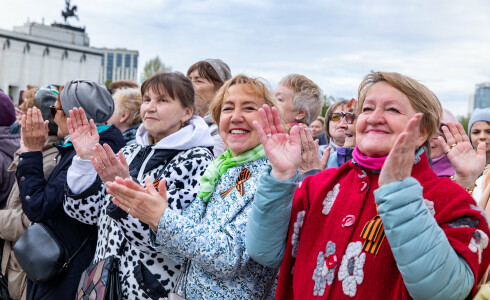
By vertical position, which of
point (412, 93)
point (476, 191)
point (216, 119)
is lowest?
point (476, 191)

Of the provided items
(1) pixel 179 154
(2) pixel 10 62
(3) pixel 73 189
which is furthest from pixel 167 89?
(2) pixel 10 62

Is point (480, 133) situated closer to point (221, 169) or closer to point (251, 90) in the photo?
point (251, 90)

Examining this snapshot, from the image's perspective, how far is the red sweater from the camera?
1.73 meters

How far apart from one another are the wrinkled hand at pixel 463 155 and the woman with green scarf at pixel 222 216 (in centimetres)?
110

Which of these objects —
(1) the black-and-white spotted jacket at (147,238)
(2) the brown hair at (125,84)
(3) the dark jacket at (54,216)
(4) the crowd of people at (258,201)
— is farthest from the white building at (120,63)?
(1) the black-and-white spotted jacket at (147,238)

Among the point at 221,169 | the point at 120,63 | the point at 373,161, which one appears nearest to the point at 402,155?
the point at 373,161

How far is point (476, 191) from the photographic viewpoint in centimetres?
276

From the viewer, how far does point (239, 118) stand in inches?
102

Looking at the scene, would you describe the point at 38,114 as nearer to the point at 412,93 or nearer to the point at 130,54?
the point at 412,93

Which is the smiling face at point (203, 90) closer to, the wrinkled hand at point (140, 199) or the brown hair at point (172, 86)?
the brown hair at point (172, 86)

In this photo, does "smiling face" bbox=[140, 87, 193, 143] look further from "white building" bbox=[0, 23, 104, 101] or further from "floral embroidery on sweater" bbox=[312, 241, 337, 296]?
"white building" bbox=[0, 23, 104, 101]

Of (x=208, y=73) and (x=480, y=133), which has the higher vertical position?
(x=208, y=73)

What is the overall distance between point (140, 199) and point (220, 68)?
8.14 ft

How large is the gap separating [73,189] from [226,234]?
1369mm
